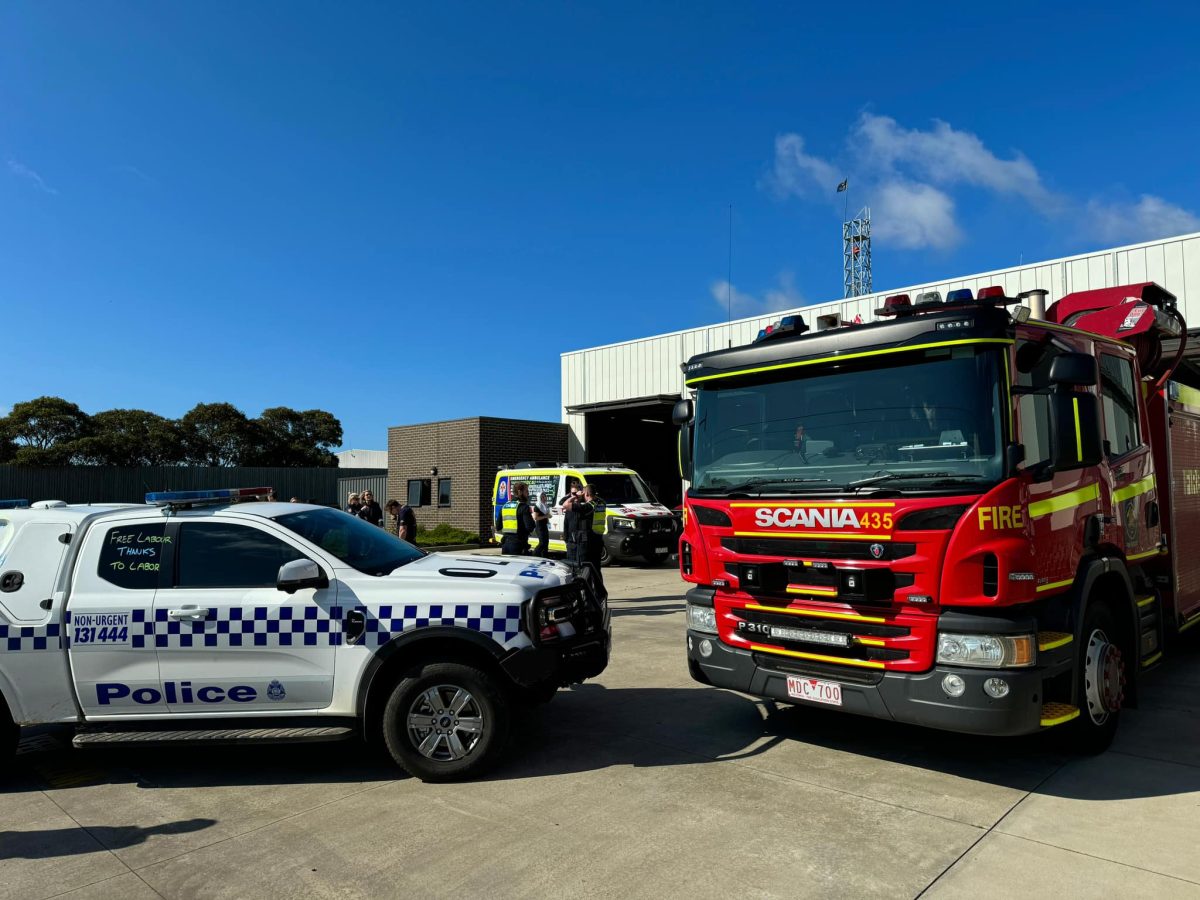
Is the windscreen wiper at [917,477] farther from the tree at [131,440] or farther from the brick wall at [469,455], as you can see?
the tree at [131,440]

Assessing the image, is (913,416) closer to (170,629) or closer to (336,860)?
(336,860)

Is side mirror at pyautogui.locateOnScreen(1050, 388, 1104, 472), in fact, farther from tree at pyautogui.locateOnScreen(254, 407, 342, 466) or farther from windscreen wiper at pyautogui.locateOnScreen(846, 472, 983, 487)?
tree at pyautogui.locateOnScreen(254, 407, 342, 466)

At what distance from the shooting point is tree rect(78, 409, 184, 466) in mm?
41906

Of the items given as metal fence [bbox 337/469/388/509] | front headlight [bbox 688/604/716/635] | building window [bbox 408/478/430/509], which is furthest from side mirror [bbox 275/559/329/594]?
metal fence [bbox 337/469/388/509]

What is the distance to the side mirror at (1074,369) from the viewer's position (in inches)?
169

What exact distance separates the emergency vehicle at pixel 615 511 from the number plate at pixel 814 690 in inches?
487

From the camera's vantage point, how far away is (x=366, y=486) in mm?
31797

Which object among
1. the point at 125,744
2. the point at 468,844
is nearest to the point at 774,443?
the point at 468,844

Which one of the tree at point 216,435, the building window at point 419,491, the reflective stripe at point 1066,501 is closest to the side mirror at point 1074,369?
the reflective stripe at point 1066,501

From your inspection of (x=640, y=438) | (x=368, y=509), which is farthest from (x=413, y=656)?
(x=640, y=438)

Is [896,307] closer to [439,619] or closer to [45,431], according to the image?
[439,619]

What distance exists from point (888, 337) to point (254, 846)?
14.5 ft

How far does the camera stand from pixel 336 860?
383 centimetres

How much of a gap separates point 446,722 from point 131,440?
150ft
